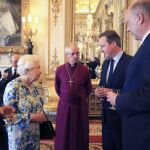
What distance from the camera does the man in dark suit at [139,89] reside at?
211 cm

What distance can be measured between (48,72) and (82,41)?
130cm

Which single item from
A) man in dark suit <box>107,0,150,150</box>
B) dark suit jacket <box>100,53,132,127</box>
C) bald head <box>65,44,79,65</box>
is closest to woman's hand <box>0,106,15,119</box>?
man in dark suit <box>107,0,150,150</box>

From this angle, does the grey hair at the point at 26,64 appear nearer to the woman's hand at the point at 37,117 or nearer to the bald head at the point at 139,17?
the woman's hand at the point at 37,117

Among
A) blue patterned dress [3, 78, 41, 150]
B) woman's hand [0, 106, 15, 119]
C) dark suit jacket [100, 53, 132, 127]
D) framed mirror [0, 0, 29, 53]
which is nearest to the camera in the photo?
woman's hand [0, 106, 15, 119]

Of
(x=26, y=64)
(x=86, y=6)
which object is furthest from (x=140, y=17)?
(x=86, y=6)

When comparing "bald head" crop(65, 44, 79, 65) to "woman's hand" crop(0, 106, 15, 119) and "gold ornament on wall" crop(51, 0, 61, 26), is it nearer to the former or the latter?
"woman's hand" crop(0, 106, 15, 119)

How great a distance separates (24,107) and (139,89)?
3.96 ft

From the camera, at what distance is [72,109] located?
4559mm

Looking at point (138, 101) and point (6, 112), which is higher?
point (138, 101)

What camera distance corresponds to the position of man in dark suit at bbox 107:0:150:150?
2.11 meters

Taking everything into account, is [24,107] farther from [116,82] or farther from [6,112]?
[116,82]

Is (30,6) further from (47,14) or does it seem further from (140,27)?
(140,27)

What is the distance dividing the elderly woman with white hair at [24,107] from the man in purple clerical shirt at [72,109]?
5.25 ft

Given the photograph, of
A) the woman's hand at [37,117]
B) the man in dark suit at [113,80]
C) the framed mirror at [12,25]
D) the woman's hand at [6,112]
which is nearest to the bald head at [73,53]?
the man in dark suit at [113,80]
